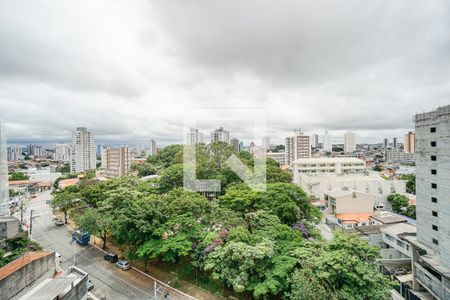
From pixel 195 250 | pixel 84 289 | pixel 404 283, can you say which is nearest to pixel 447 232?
pixel 404 283

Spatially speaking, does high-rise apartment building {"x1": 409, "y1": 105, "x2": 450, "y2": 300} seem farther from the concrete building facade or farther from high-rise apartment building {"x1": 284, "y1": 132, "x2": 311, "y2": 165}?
high-rise apartment building {"x1": 284, "y1": 132, "x2": 311, "y2": 165}

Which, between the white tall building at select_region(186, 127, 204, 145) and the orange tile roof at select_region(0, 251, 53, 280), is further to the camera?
the white tall building at select_region(186, 127, 204, 145)

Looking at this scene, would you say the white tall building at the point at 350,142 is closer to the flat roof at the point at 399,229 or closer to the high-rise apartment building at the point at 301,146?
the high-rise apartment building at the point at 301,146

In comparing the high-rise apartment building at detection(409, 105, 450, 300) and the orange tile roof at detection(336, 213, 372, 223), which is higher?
the high-rise apartment building at detection(409, 105, 450, 300)

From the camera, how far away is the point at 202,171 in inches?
777

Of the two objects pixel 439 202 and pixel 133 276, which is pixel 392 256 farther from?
pixel 133 276

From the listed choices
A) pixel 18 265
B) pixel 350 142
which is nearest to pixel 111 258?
pixel 18 265

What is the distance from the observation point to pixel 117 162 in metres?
42.7

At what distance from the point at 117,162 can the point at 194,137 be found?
26670 mm

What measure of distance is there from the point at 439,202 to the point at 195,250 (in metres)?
11.8

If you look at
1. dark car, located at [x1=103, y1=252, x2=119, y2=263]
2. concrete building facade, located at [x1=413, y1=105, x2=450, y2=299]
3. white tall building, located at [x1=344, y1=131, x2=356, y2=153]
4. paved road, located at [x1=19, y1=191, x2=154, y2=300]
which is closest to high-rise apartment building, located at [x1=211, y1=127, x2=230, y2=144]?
dark car, located at [x1=103, y1=252, x2=119, y2=263]

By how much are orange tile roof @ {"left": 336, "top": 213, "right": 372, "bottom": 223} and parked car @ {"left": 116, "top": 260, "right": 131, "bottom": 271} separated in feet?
54.4

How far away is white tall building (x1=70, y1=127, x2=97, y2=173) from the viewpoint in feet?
200

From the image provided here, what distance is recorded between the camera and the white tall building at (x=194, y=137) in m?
21.1
